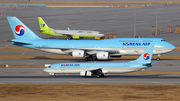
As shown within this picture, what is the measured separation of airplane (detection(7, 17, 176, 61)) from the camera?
2562 inches

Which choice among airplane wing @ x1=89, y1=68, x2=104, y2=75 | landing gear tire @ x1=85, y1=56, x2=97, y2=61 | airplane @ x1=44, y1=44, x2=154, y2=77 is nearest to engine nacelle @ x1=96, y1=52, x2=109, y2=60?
landing gear tire @ x1=85, y1=56, x2=97, y2=61

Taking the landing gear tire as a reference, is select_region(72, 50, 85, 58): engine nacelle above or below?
above

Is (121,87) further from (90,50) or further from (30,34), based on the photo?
(30,34)

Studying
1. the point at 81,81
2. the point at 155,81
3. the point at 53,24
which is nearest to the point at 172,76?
the point at 155,81

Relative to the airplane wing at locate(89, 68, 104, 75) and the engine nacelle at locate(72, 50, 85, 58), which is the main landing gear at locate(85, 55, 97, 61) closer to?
the engine nacelle at locate(72, 50, 85, 58)

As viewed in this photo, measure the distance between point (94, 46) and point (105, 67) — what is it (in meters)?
17.6

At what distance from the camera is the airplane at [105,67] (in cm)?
4894

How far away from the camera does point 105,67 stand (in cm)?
4981

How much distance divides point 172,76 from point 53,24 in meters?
99.7

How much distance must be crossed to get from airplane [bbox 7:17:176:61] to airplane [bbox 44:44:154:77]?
14081mm

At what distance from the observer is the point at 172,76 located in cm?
5156

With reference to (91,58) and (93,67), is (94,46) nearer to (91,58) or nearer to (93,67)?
(91,58)

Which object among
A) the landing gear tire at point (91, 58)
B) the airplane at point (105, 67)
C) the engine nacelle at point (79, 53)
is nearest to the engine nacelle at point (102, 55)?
the landing gear tire at point (91, 58)

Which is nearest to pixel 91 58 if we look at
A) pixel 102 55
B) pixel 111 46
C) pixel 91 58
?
pixel 91 58
